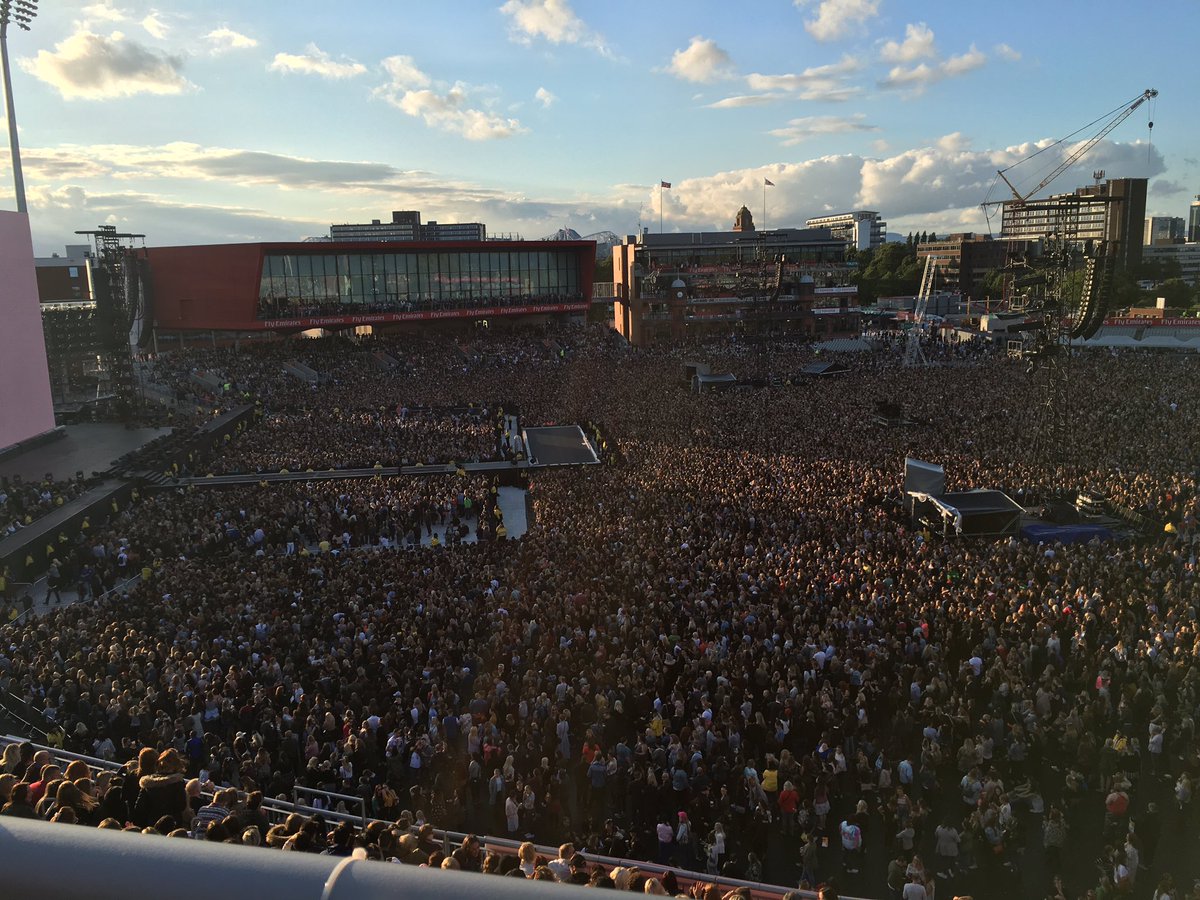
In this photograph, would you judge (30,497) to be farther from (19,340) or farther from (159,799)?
(159,799)

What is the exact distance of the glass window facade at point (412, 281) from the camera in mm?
50656

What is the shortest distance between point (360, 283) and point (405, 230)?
13295 centimetres

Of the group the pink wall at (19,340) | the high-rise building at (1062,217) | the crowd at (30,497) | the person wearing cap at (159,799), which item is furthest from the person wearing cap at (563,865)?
→ the pink wall at (19,340)

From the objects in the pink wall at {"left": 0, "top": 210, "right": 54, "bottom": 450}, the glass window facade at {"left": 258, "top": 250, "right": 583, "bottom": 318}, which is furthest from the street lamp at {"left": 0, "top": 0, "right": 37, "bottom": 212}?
the glass window facade at {"left": 258, "top": 250, "right": 583, "bottom": 318}

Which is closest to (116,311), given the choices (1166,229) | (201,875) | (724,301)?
(201,875)

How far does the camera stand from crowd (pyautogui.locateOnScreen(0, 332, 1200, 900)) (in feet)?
28.6

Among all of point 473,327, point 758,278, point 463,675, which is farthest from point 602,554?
point 758,278

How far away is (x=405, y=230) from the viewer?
17900cm

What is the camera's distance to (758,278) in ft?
205

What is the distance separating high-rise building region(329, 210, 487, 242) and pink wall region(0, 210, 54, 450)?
148m

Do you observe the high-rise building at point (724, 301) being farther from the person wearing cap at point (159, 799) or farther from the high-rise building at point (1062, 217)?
the person wearing cap at point (159, 799)

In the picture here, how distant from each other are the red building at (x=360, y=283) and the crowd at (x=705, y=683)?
31.2 meters

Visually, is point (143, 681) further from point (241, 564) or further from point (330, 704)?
point (241, 564)

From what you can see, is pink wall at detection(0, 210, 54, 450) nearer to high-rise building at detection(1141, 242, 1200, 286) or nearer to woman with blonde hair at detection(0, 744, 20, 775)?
woman with blonde hair at detection(0, 744, 20, 775)
